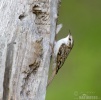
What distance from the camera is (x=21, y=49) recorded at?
269 inches

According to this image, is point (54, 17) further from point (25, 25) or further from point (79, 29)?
point (79, 29)

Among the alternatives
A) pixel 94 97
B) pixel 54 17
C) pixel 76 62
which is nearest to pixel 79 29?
pixel 76 62

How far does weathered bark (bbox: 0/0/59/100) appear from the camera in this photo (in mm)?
6824

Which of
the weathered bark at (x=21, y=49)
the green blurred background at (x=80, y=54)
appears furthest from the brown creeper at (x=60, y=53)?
the green blurred background at (x=80, y=54)

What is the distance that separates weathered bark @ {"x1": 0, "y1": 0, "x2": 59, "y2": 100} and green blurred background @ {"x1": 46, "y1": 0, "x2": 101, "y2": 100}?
11.3ft

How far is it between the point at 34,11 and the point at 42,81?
26.0 inches

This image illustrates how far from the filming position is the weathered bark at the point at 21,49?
269 inches

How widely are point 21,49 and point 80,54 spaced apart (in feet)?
14.8

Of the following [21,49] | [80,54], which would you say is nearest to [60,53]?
[21,49]

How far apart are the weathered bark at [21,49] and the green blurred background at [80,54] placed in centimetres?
A: 345

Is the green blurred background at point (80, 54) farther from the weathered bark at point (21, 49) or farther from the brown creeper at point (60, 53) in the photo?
the weathered bark at point (21, 49)

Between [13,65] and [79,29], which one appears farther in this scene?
[79,29]

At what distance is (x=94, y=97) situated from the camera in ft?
34.5

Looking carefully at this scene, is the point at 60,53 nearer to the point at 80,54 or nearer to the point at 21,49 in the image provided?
the point at 21,49
